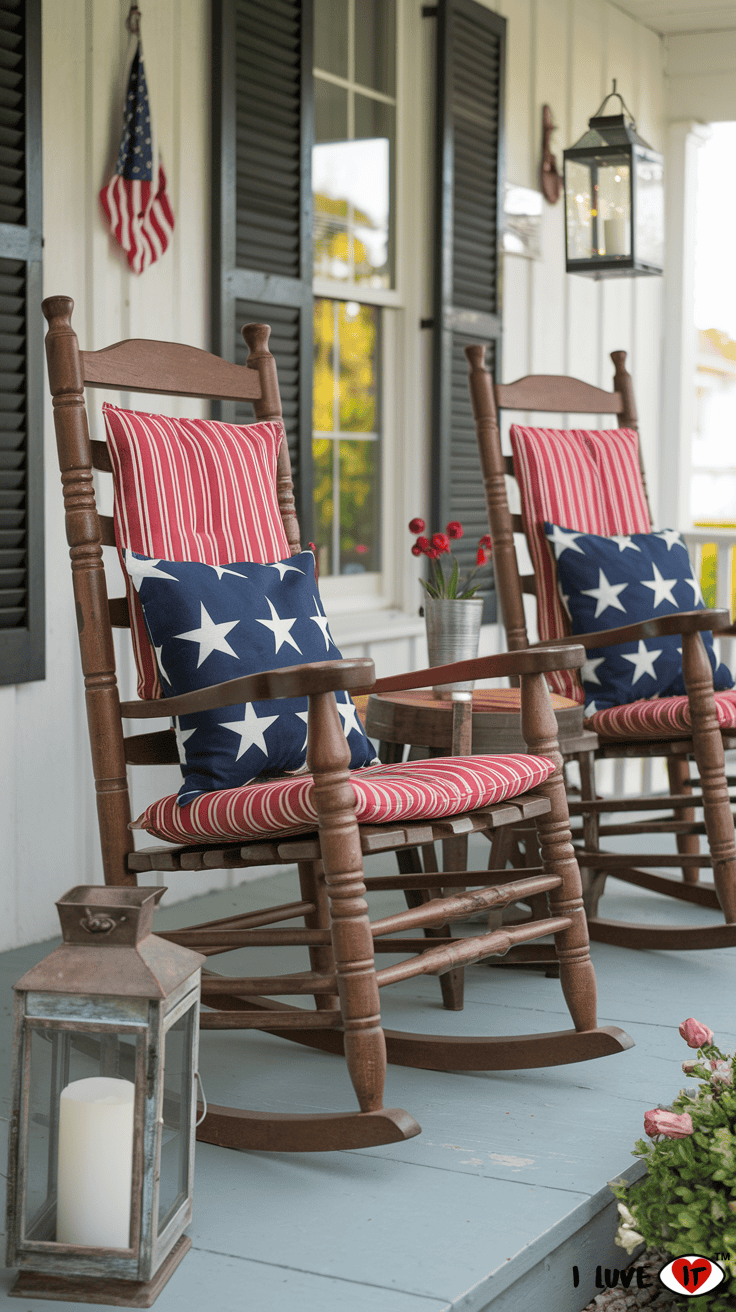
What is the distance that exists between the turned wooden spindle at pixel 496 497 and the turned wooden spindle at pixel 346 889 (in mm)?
1249

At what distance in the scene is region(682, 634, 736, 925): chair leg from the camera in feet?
8.10

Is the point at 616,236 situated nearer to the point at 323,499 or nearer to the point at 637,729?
the point at 323,499

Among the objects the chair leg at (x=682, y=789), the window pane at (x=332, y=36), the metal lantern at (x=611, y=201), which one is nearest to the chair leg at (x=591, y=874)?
the chair leg at (x=682, y=789)

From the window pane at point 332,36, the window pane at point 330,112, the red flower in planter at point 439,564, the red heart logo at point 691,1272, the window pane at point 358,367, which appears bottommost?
the red heart logo at point 691,1272

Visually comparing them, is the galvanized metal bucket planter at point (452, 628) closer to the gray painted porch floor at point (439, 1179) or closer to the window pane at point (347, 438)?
the gray painted porch floor at point (439, 1179)

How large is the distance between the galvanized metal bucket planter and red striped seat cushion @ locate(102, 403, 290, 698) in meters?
0.47

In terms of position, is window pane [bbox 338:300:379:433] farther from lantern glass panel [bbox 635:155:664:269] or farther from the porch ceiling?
the porch ceiling

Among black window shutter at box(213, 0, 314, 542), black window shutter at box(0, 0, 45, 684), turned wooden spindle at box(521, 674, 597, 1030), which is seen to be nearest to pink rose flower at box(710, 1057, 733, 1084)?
turned wooden spindle at box(521, 674, 597, 1030)

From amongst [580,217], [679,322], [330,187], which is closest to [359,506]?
[330,187]

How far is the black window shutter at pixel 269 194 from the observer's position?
119 inches

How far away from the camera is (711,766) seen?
97.7 inches

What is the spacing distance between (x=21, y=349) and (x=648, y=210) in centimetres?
191

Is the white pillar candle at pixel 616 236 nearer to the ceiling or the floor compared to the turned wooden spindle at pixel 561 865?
nearer to the ceiling

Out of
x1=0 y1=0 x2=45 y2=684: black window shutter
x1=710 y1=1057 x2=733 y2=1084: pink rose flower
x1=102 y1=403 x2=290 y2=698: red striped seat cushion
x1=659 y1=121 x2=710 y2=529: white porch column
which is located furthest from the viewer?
x1=659 y1=121 x2=710 y2=529: white porch column
